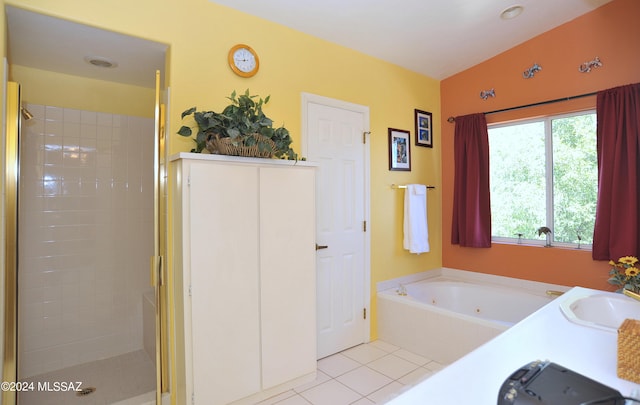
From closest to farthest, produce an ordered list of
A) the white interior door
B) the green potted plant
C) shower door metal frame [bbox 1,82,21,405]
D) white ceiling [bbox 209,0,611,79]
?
shower door metal frame [bbox 1,82,21,405], the green potted plant, white ceiling [bbox 209,0,611,79], the white interior door

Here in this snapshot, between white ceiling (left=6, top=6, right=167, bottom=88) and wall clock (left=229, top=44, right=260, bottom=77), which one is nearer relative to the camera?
white ceiling (left=6, top=6, right=167, bottom=88)

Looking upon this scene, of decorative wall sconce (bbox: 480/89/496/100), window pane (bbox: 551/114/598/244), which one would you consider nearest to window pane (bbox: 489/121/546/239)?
window pane (bbox: 551/114/598/244)

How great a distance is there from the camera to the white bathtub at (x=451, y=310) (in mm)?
2588

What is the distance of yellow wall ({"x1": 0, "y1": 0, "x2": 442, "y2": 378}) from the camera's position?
2.01 metres

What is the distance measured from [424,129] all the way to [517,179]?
3.46 feet

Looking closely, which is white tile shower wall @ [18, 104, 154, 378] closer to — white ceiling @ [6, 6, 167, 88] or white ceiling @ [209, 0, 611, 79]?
white ceiling @ [6, 6, 167, 88]

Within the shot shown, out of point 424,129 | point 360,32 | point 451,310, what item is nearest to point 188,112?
point 360,32

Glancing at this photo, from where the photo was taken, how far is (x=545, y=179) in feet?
10.3

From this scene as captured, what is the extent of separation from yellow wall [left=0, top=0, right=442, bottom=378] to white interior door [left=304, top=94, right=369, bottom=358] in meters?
0.14

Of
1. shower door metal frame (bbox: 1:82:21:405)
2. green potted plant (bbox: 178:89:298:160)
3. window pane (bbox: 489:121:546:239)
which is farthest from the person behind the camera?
window pane (bbox: 489:121:546:239)

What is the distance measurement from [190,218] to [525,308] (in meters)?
2.90

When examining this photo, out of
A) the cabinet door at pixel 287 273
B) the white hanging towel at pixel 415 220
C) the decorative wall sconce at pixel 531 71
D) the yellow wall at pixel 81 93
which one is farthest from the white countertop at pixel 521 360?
the yellow wall at pixel 81 93

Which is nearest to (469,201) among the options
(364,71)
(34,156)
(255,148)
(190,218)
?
(364,71)

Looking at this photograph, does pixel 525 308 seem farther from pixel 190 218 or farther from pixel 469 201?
pixel 190 218
